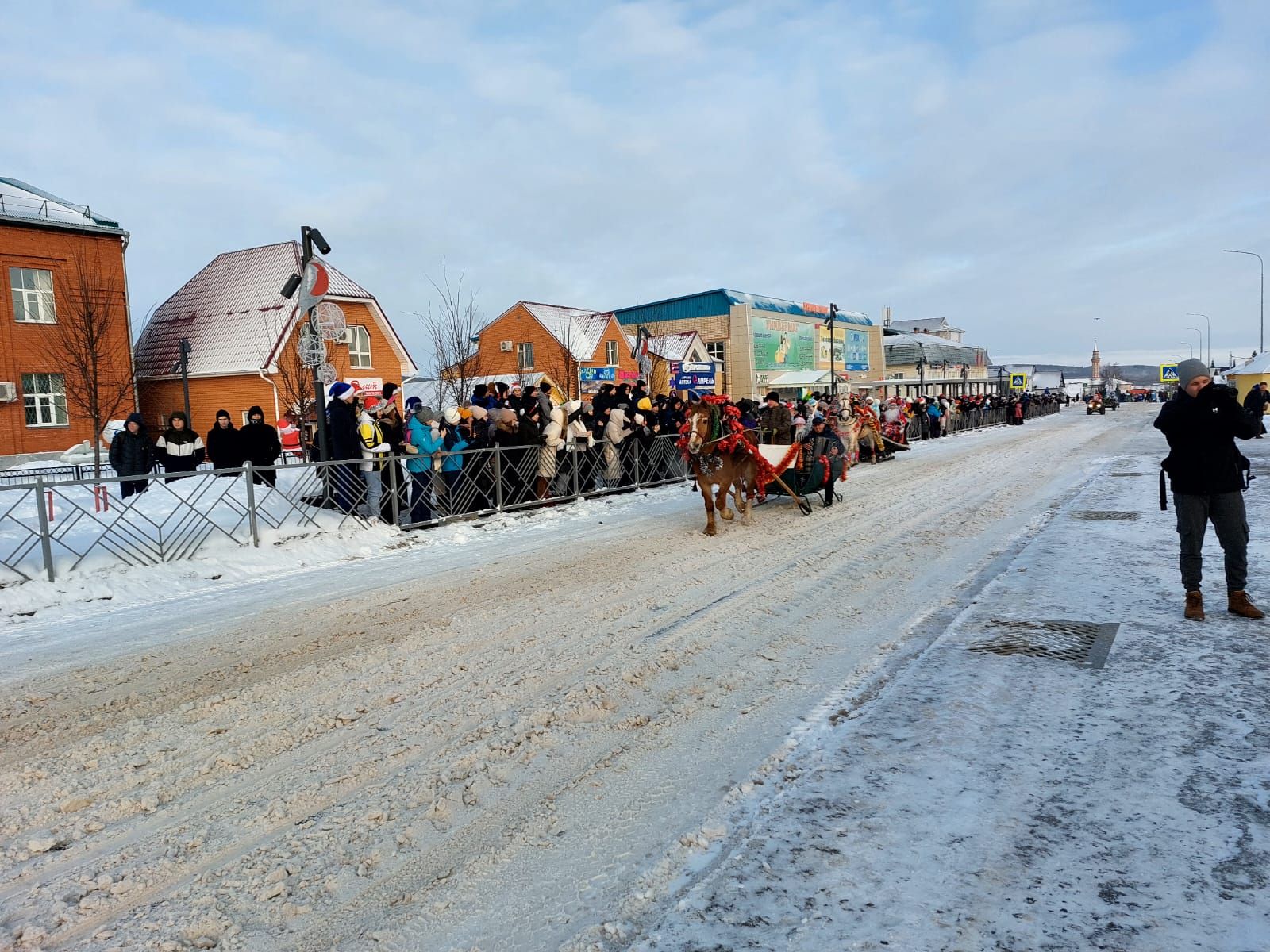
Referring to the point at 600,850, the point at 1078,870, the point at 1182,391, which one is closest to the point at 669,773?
the point at 600,850

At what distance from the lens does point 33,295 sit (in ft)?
82.0

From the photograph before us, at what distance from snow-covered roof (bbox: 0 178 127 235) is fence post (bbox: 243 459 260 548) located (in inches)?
864

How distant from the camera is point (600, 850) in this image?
316 cm

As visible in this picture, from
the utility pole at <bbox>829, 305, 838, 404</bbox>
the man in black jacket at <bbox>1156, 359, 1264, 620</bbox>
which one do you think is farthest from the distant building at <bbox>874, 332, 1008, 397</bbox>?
the man in black jacket at <bbox>1156, 359, 1264, 620</bbox>

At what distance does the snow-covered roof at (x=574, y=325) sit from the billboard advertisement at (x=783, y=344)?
49.4 ft

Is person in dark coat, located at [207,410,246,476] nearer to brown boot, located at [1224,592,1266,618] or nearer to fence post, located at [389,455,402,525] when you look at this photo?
fence post, located at [389,455,402,525]

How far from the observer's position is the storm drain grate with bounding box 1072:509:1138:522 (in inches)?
405

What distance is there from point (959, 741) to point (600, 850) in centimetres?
191

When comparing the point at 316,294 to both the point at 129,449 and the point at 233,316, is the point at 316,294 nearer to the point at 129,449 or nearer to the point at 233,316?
the point at 129,449

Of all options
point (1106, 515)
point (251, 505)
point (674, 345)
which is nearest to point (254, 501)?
point (251, 505)

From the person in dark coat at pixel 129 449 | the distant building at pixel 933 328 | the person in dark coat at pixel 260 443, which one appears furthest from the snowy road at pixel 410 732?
the distant building at pixel 933 328

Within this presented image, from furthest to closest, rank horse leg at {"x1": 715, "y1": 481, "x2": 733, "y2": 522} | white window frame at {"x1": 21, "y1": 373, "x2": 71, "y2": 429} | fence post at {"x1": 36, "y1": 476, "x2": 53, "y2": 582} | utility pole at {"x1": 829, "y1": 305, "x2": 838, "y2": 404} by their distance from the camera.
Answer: white window frame at {"x1": 21, "y1": 373, "x2": 71, "y2": 429} < utility pole at {"x1": 829, "y1": 305, "x2": 838, "y2": 404} < horse leg at {"x1": 715, "y1": 481, "x2": 733, "y2": 522} < fence post at {"x1": 36, "y1": 476, "x2": 53, "y2": 582}

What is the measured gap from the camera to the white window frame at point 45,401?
81.6 ft

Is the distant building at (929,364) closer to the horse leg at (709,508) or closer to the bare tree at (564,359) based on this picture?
the bare tree at (564,359)
